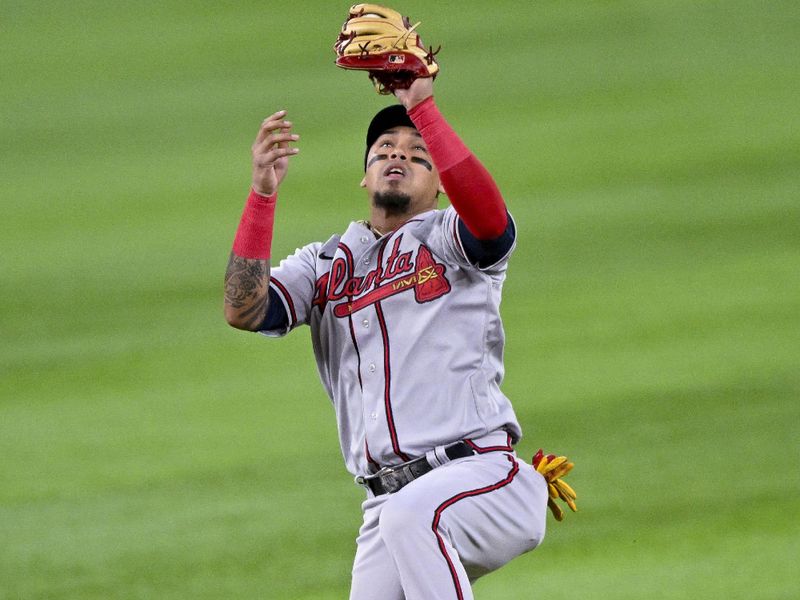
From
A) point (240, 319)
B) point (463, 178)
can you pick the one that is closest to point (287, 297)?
point (240, 319)

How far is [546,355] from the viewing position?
24.9 ft

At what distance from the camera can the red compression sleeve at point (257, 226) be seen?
394 cm

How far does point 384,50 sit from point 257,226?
0.58 metres

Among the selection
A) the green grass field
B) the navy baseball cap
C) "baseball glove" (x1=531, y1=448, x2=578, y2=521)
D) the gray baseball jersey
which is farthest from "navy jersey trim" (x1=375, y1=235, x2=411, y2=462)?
the green grass field

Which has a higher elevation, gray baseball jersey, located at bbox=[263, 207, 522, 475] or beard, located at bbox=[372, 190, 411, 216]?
beard, located at bbox=[372, 190, 411, 216]

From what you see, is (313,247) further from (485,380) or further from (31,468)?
(31,468)

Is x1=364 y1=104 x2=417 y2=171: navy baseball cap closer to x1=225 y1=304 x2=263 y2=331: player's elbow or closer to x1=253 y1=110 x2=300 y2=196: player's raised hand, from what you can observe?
x1=253 y1=110 x2=300 y2=196: player's raised hand

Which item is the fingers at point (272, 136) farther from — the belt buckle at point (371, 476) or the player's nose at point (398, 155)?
the belt buckle at point (371, 476)

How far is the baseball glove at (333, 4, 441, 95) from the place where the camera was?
3.71 metres

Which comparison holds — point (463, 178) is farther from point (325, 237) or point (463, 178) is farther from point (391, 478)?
point (325, 237)

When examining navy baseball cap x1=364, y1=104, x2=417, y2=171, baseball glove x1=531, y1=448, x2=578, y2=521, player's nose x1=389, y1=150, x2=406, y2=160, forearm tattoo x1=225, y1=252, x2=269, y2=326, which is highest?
navy baseball cap x1=364, y1=104, x2=417, y2=171

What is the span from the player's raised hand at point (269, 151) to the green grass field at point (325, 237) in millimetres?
2436

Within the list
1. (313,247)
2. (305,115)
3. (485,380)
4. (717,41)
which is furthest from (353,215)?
(485,380)

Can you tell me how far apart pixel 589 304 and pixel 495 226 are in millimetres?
4350
